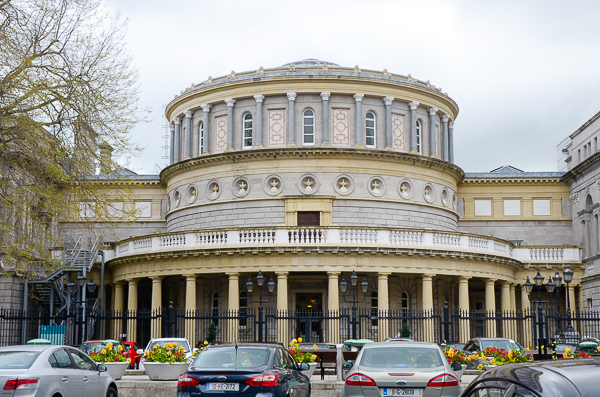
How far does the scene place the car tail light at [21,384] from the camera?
12.2 metres

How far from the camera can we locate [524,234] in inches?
2037

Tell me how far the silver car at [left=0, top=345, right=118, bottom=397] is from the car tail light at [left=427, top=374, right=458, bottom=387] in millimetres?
6538

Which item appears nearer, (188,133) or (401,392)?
(401,392)

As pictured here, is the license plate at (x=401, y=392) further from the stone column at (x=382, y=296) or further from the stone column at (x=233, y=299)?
the stone column at (x=233, y=299)

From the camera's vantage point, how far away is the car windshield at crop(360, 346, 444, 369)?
14016mm

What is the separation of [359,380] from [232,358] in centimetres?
246

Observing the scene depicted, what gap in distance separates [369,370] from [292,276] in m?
26.5

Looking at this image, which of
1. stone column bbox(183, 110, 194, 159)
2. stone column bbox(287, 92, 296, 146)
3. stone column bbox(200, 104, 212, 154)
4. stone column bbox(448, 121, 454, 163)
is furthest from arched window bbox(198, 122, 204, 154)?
stone column bbox(448, 121, 454, 163)

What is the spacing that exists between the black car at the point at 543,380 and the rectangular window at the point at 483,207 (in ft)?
151

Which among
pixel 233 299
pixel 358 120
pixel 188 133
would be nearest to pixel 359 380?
pixel 233 299

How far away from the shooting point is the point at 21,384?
12320mm

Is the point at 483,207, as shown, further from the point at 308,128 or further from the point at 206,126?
the point at 206,126

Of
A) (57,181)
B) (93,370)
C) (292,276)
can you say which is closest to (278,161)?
(292,276)

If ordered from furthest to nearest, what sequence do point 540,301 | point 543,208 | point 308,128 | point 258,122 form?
1. point 543,208
2. point 308,128
3. point 258,122
4. point 540,301
